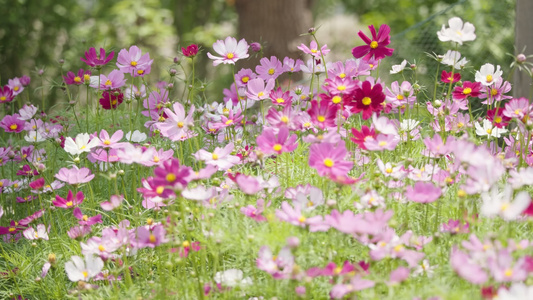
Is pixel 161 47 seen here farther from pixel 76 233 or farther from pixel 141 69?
pixel 76 233

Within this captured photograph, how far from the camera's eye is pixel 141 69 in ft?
6.45

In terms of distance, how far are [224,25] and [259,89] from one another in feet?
25.6

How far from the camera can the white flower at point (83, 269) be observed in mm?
1264

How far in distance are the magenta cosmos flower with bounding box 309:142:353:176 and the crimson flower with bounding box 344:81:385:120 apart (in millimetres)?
283

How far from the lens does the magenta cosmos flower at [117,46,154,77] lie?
1944 mm

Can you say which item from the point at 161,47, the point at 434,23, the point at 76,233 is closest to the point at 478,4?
the point at 434,23

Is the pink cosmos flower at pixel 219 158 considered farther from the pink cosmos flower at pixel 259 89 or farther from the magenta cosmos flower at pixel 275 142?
the pink cosmos flower at pixel 259 89

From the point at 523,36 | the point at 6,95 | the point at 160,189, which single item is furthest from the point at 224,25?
the point at 160,189

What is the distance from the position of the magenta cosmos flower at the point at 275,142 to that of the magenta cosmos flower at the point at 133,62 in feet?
2.54

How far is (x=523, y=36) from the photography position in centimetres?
279

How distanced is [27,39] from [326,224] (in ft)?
Answer: 17.7

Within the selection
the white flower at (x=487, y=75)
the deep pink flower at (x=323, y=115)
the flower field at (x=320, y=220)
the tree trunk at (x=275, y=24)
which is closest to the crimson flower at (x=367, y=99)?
the flower field at (x=320, y=220)

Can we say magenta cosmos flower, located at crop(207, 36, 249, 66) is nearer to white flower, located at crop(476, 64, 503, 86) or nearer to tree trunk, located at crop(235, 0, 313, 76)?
white flower, located at crop(476, 64, 503, 86)

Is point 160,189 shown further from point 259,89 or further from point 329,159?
point 259,89
